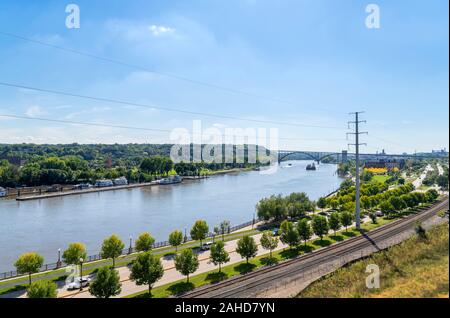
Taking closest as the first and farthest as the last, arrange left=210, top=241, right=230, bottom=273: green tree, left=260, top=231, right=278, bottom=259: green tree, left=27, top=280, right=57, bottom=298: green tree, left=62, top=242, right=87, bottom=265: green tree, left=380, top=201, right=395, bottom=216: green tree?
left=27, top=280, right=57, bottom=298: green tree → left=210, top=241, right=230, bottom=273: green tree → left=62, top=242, right=87, bottom=265: green tree → left=260, top=231, right=278, bottom=259: green tree → left=380, top=201, right=395, bottom=216: green tree

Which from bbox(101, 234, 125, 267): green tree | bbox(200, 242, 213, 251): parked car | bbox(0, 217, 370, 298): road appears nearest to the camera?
bbox(0, 217, 370, 298): road

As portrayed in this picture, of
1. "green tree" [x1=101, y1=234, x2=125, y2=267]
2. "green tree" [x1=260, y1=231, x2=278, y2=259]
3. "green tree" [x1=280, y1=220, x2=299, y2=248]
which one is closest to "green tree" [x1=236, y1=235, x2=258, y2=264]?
"green tree" [x1=260, y1=231, x2=278, y2=259]

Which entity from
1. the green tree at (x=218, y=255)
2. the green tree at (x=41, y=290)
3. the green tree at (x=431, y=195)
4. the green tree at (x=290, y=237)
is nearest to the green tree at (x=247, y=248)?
the green tree at (x=218, y=255)

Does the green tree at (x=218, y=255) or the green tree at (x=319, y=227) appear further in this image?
the green tree at (x=319, y=227)

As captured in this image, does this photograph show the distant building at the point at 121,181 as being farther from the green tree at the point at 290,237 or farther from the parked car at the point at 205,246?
the green tree at the point at 290,237

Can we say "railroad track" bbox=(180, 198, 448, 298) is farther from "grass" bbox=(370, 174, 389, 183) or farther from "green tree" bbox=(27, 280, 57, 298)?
"grass" bbox=(370, 174, 389, 183)

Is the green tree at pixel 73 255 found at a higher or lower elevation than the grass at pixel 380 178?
lower

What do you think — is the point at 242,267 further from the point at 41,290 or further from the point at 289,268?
the point at 41,290
